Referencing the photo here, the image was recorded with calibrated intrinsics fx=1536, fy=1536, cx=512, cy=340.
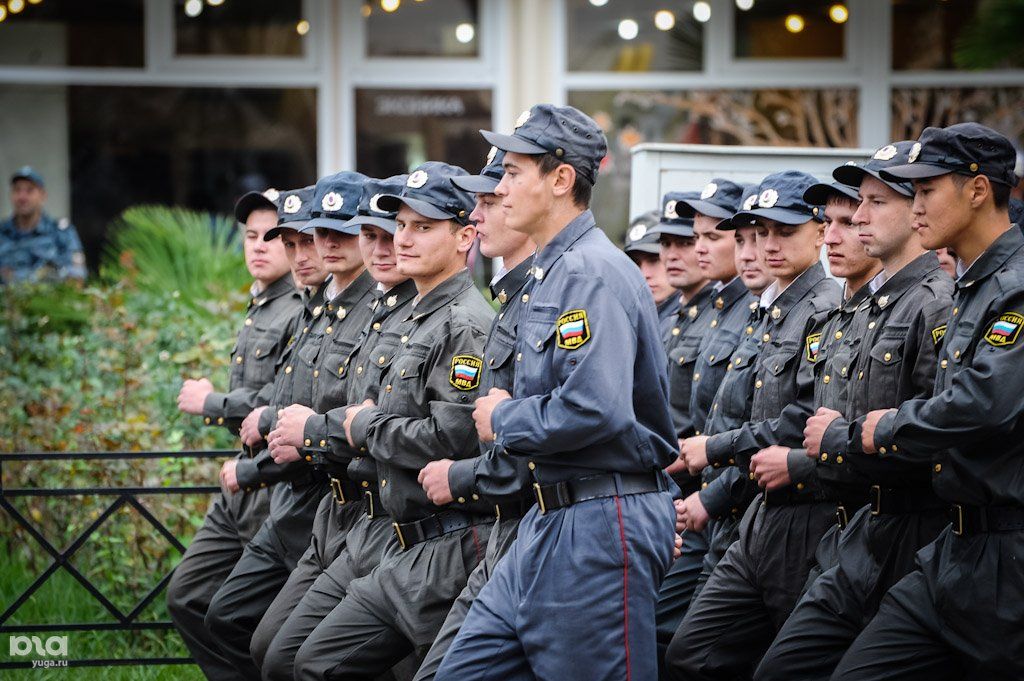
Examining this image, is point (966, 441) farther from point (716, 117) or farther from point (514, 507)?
point (716, 117)

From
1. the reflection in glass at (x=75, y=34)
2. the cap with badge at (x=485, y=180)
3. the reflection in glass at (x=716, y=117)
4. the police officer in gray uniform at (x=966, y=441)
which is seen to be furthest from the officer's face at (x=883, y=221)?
the reflection in glass at (x=75, y=34)

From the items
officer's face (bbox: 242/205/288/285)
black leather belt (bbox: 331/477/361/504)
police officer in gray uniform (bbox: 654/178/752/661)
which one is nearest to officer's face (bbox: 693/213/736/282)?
police officer in gray uniform (bbox: 654/178/752/661)

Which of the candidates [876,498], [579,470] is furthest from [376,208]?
[876,498]

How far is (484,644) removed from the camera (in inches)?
188

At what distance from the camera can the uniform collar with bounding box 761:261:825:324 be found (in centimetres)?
639

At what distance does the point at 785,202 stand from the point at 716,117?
296 inches

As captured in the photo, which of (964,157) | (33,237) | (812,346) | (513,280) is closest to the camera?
(964,157)

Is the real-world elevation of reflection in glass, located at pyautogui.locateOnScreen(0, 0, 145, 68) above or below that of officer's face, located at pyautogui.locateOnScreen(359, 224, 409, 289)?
above

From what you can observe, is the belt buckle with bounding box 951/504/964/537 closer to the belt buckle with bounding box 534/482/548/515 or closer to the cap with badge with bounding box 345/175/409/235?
the belt buckle with bounding box 534/482/548/515

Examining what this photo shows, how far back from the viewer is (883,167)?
5.36 m

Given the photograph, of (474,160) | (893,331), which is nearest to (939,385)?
(893,331)

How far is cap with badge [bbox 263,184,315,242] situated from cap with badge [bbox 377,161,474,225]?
4.35 feet

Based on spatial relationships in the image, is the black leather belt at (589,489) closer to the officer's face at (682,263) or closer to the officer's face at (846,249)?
the officer's face at (846,249)

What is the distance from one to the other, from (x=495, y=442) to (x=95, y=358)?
5.65m
